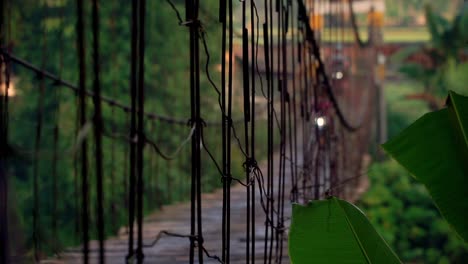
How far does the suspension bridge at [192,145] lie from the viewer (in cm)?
126

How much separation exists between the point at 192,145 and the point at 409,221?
41.9 feet

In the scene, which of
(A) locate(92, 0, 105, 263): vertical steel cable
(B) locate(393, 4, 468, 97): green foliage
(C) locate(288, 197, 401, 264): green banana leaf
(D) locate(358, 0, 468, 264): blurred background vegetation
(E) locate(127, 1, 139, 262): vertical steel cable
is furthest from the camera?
(B) locate(393, 4, 468, 97): green foliage

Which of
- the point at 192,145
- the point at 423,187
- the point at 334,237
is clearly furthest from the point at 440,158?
the point at 423,187

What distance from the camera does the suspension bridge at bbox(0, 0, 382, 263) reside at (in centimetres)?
126

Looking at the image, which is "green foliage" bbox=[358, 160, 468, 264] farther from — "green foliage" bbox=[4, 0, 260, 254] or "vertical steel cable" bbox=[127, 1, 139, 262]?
"vertical steel cable" bbox=[127, 1, 139, 262]

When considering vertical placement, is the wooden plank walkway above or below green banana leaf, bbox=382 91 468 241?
below

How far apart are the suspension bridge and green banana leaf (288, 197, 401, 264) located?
11cm

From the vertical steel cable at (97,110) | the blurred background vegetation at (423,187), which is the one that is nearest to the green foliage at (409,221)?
the blurred background vegetation at (423,187)

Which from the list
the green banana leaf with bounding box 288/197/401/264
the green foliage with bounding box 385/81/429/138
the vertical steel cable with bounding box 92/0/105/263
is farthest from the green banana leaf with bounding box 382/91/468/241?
the green foliage with bounding box 385/81/429/138

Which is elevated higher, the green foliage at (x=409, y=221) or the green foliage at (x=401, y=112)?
the green foliage at (x=401, y=112)

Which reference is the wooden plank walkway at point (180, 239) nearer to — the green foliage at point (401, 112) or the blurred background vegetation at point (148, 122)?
the blurred background vegetation at point (148, 122)

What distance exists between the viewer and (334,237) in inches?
78.9

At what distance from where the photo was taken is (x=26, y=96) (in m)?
14.5

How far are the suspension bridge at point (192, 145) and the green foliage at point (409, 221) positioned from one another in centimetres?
135
